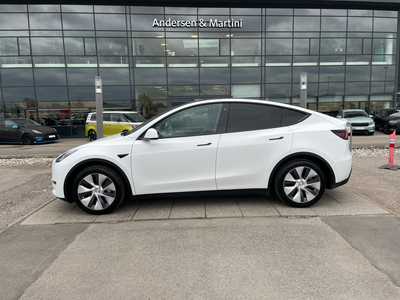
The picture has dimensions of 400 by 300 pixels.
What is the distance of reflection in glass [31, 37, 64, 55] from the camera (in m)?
18.4

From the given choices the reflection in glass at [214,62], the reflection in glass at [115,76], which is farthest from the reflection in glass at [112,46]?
the reflection in glass at [214,62]

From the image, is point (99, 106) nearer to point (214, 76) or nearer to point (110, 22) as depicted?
point (214, 76)

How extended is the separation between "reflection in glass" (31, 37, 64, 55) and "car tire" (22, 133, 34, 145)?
759cm

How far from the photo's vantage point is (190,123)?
395 cm

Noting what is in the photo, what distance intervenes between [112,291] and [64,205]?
2664 mm

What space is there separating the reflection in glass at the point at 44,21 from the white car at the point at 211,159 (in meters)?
18.7

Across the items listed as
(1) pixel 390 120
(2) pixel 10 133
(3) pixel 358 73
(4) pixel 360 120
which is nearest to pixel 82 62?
(2) pixel 10 133

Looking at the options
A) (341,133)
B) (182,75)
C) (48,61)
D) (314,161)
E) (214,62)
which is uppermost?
(48,61)

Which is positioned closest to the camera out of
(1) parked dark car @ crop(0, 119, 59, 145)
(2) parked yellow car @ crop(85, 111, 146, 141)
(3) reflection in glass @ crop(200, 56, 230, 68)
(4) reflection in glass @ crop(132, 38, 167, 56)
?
(1) parked dark car @ crop(0, 119, 59, 145)

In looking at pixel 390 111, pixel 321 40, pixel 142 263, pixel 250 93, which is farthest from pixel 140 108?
pixel 142 263

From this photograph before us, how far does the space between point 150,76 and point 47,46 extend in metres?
7.32

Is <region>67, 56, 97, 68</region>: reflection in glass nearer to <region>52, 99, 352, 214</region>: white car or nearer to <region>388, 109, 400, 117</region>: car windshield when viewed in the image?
<region>52, 99, 352, 214</region>: white car

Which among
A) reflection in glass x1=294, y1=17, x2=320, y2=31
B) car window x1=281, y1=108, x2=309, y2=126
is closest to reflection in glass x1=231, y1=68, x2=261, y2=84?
reflection in glass x1=294, y1=17, x2=320, y2=31

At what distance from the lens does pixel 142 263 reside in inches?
104
